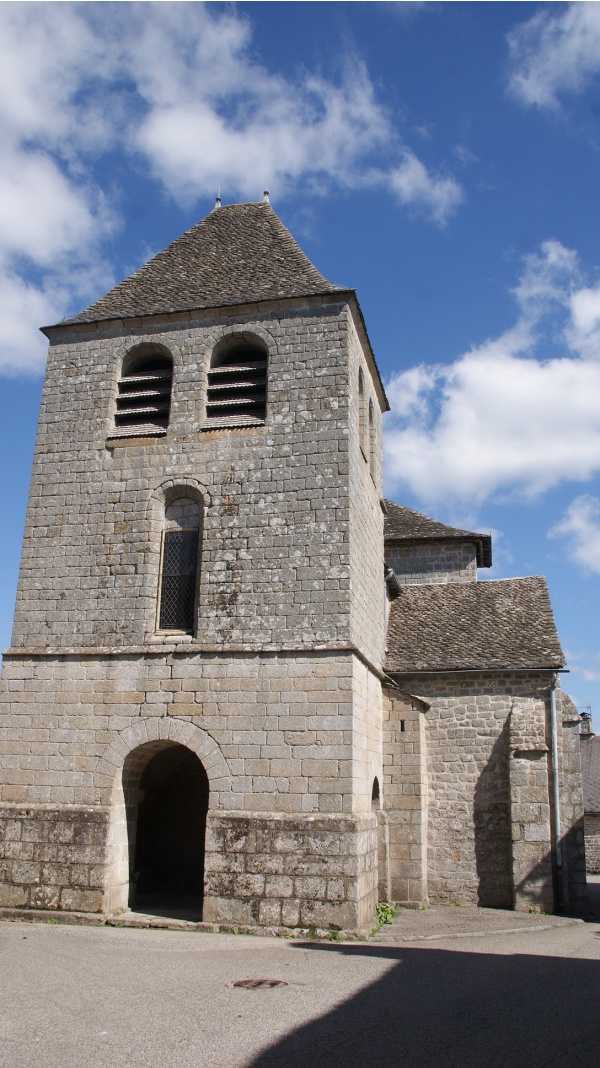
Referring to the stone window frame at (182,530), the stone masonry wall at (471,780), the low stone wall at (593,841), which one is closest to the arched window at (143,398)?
the stone window frame at (182,530)

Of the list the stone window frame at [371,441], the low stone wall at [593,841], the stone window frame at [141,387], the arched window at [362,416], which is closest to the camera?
the stone window frame at [141,387]

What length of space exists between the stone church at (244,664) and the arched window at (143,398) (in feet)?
0.15

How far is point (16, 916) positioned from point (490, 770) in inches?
287

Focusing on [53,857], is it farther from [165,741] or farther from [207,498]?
[207,498]

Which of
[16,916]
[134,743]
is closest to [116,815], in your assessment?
[134,743]

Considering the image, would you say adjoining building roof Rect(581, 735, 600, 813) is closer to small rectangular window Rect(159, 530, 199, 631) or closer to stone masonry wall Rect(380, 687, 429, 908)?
stone masonry wall Rect(380, 687, 429, 908)

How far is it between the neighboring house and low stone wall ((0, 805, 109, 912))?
17828 millimetres

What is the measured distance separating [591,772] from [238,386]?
72.5 feet

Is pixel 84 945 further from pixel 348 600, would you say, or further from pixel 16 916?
pixel 348 600

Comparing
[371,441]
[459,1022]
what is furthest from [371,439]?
[459,1022]

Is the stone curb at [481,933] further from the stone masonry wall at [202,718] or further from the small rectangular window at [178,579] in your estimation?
the small rectangular window at [178,579]

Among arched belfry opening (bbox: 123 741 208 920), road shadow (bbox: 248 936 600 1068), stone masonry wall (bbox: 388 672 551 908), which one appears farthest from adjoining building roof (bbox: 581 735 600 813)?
road shadow (bbox: 248 936 600 1068)

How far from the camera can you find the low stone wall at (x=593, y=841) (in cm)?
2525

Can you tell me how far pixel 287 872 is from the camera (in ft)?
31.0
